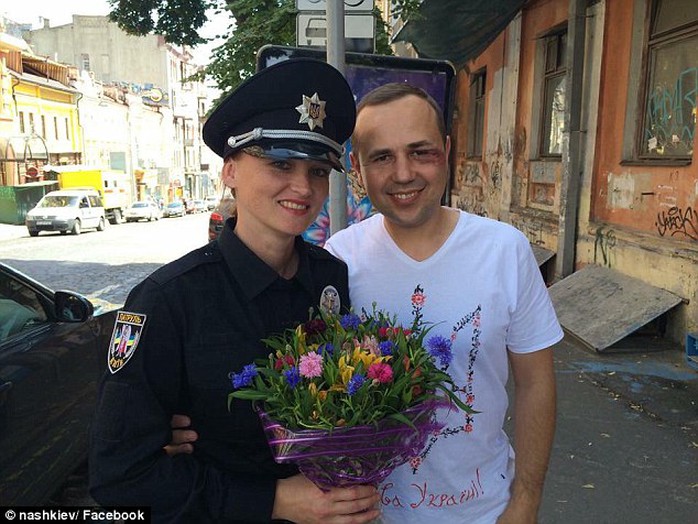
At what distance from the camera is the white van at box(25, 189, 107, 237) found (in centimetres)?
2403

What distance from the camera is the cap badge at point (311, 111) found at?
146 cm

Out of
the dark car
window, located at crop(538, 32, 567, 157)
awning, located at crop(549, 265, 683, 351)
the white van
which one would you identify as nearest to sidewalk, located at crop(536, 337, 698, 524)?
awning, located at crop(549, 265, 683, 351)

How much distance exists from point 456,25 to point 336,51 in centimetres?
656

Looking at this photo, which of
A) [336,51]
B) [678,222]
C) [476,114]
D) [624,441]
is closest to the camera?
[624,441]

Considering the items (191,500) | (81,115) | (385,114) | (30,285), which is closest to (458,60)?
(30,285)

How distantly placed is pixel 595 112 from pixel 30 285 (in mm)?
7285

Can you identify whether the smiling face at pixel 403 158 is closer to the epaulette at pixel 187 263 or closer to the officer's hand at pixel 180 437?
the epaulette at pixel 187 263

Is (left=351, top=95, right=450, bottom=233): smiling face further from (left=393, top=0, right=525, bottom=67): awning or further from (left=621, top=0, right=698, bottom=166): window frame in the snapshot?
(left=393, top=0, right=525, bottom=67): awning

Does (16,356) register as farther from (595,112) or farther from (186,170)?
(186,170)

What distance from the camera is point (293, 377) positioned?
114cm

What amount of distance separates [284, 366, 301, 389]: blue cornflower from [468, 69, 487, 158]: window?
13562mm

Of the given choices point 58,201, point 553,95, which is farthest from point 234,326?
point 58,201

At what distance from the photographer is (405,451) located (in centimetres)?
126

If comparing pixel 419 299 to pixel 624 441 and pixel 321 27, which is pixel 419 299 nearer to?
pixel 624 441
